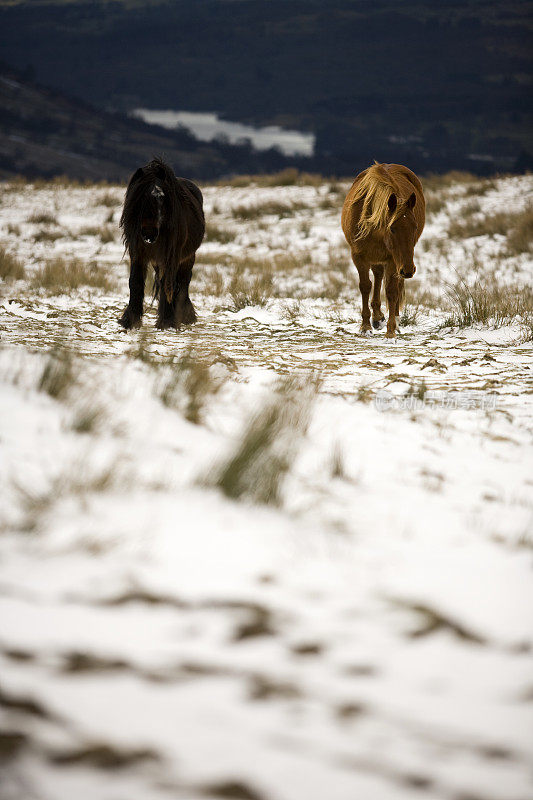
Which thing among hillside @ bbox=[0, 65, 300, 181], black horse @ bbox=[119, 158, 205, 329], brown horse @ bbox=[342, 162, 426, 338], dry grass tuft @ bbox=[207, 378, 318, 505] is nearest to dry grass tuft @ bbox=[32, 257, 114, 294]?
black horse @ bbox=[119, 158, 205, 329]

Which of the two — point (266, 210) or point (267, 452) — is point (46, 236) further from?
point (267, 452)

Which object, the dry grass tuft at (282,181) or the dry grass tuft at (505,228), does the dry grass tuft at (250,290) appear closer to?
the dry grass tuft at (505,228)

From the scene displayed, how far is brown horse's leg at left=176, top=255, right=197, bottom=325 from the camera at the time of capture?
666 cm

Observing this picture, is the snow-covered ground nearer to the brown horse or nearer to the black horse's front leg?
the brown horse

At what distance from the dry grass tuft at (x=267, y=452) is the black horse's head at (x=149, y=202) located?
337cm

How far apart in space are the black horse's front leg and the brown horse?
6.72 feet

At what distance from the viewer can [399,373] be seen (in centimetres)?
425

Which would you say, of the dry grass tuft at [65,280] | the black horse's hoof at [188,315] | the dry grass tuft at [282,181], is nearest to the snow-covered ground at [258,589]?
the black horse's hoof at [188,315]

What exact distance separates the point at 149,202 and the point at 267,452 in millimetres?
4093

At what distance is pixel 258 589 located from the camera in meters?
1.57

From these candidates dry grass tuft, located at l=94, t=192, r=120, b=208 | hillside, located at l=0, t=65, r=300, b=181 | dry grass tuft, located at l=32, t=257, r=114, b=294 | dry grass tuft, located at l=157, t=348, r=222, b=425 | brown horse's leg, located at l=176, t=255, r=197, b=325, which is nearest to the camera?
dry grass tuft, located at l=157, t=348, r=222, b=425

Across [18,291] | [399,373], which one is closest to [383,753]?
[399,373]

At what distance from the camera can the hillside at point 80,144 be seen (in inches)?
3012

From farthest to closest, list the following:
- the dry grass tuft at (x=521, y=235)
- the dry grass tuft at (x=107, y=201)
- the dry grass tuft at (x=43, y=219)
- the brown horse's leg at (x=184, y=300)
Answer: the dry grass tuft at (x=107, y=201) < the dry grass tuft at (x=43, y=219) < the dry grass tuft at (x=521, y=235) < the brown horse's leg at (x=184, y=300)
